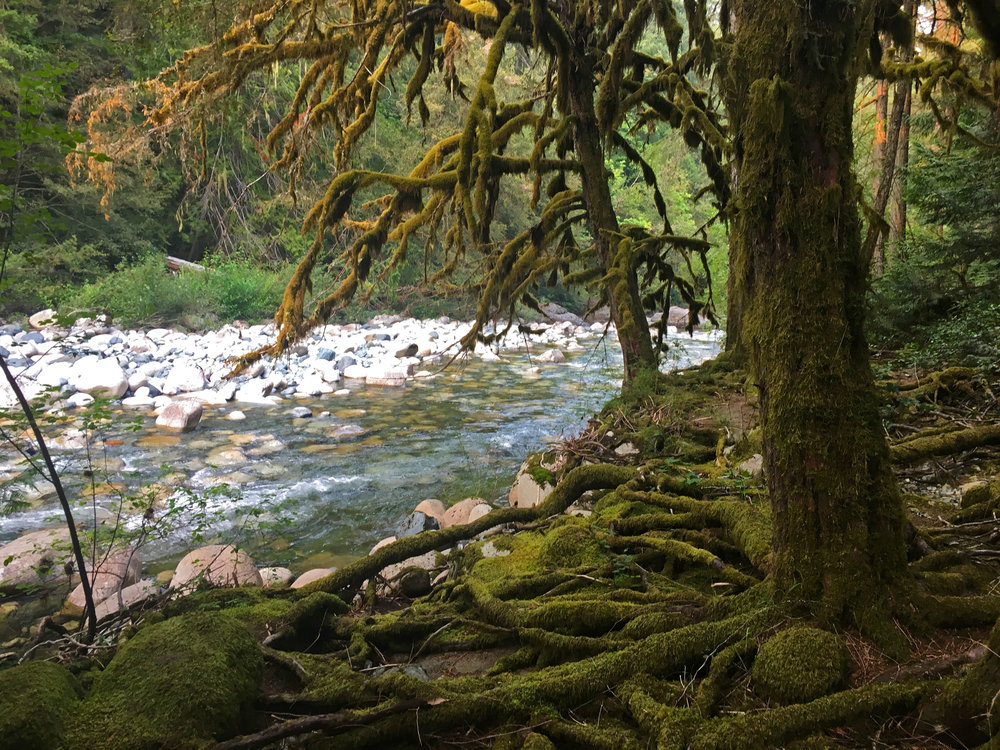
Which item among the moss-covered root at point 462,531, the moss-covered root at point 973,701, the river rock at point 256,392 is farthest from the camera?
the river rock at point 256,392

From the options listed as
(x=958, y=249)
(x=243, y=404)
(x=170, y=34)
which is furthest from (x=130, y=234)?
(x=958, y=249)

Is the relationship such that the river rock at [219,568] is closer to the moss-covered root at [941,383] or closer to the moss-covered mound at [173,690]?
the moss-covered mound at [173,690]

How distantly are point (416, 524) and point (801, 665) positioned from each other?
420 centimetres

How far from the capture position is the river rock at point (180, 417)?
9.72 meters

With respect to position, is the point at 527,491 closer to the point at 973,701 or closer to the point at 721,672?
the point at 721,672

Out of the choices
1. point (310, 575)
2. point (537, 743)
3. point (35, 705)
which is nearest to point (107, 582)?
point (310, 575)

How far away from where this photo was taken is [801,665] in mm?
1818

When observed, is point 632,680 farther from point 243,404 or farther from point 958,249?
point 243,404

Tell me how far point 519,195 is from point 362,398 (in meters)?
12.6

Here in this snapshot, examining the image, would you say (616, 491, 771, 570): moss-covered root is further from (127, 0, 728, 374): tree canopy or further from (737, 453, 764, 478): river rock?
(127, 0, 728, 374): tree canopy

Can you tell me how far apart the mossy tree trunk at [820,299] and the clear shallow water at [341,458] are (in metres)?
3.46

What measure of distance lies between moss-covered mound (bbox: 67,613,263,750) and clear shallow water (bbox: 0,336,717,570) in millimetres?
2055

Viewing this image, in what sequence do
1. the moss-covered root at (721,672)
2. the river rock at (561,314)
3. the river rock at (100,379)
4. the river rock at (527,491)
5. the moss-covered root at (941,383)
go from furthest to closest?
the river rock at (561,314), the river rock at (100,379), the river rock at (527,491), the moss-covered root at (941,383), the moss-covered root at (721,672)

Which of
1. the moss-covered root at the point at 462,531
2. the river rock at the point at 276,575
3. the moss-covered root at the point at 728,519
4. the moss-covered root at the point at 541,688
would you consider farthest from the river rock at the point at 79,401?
the moss-covered root at the point at 541,688
